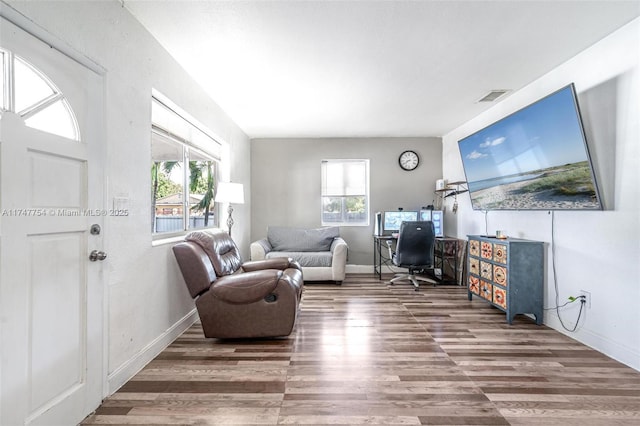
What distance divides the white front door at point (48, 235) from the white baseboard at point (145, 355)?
153 millimetres

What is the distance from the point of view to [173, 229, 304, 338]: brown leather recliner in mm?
2455

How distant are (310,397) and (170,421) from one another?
79cm

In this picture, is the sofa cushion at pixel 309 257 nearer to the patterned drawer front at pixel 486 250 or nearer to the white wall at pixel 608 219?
the patterned drawer front at pixel 486 250

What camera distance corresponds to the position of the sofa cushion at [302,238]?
16.7 ft

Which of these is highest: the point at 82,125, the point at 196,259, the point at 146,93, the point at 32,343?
the point at 146,93

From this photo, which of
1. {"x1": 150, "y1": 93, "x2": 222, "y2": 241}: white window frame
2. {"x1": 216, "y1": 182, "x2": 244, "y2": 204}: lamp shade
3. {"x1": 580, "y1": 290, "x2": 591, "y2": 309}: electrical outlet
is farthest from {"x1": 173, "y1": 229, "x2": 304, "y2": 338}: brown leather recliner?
{"x1": 580, "y1": 290, "x2": 591, "y2": 309}: electrical outlet

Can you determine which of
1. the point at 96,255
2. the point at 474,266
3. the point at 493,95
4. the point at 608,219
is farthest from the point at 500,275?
the point at 96,255

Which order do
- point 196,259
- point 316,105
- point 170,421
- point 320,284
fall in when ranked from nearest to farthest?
1. point 170,421
2. point 196,259
3. point 316,105
4. point 320,284

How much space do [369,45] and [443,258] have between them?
138 inches

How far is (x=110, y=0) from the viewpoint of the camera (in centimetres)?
184

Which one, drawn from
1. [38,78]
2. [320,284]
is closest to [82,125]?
[38,78]

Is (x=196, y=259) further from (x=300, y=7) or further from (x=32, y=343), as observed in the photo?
(x=300, y=7)

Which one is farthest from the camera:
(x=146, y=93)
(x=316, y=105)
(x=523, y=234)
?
(x=316, y=105)

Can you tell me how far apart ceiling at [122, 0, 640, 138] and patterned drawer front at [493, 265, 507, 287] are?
1.99 m
